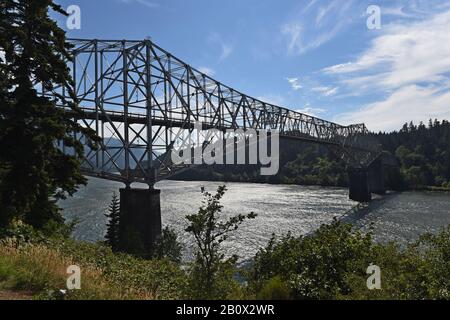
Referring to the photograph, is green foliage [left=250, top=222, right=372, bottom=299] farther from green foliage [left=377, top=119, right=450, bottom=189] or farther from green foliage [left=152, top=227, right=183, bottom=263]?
green foliage [left=377, top=119, right=450, bottom=189]

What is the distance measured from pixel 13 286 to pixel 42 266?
0.78m

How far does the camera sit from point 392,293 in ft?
31.6

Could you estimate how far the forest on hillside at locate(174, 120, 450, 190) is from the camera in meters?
118

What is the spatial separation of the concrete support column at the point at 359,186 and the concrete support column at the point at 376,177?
12.0 m

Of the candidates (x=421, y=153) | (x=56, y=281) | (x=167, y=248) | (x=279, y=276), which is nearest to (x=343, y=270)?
(x=279, y=276)

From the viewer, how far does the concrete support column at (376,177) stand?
103 m

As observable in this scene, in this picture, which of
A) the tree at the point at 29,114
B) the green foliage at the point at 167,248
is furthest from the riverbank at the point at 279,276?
the green foliage at the point at 167,248

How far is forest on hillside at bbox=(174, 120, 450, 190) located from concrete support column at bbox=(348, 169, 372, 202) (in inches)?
816

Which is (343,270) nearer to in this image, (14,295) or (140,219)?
(14,295)

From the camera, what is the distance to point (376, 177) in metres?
107

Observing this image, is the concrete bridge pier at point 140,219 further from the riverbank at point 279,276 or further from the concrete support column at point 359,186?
the concrete support column at point 359,186

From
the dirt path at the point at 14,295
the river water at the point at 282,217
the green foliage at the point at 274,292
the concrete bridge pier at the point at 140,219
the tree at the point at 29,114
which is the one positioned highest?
the tree at the point at 29,114

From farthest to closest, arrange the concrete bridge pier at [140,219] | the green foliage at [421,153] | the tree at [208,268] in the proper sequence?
the green foliage at [421,153] < the concrete bridge pier at [140,219] < the tree at [208,268]

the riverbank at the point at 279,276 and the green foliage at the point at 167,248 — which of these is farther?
the green foliage at the point at 167,248
